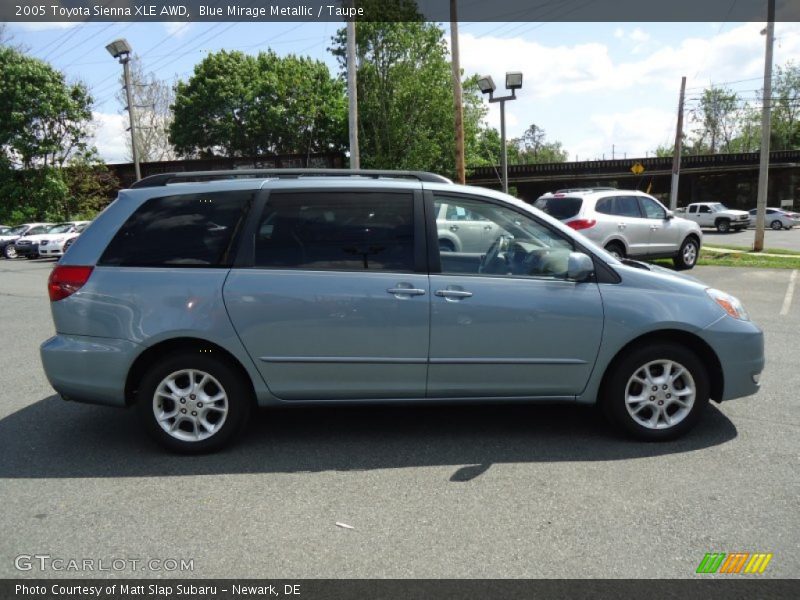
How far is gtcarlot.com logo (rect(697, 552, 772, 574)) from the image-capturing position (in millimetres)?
2945

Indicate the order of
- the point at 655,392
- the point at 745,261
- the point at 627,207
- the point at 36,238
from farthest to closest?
the point at 36,238, the point at 745,261, the point at 627,207, the point at 655,392

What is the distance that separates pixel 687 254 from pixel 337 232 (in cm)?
1298

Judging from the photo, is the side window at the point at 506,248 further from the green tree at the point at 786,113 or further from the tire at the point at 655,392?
the green tree at the point at 786,113

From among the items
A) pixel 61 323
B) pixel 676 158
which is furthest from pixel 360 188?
pixel 676 158

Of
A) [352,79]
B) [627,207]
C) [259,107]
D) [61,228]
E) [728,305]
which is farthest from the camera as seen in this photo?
[259,107]

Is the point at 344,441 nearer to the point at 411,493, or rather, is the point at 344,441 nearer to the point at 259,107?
the point at 411,493

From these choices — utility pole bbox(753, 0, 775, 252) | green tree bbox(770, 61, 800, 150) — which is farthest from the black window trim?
green tree bbox(770, 61, 800, 150)

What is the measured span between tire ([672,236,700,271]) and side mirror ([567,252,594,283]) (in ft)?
38.9

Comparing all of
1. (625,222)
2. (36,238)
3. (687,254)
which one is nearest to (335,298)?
(625,222)

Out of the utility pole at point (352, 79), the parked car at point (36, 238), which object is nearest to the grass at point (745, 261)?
the utility pole at point (352, 79)

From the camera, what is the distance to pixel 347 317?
421cm

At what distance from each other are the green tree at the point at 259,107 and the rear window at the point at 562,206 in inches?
1204

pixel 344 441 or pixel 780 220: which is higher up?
pixel 344 441

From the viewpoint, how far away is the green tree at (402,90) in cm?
3453
